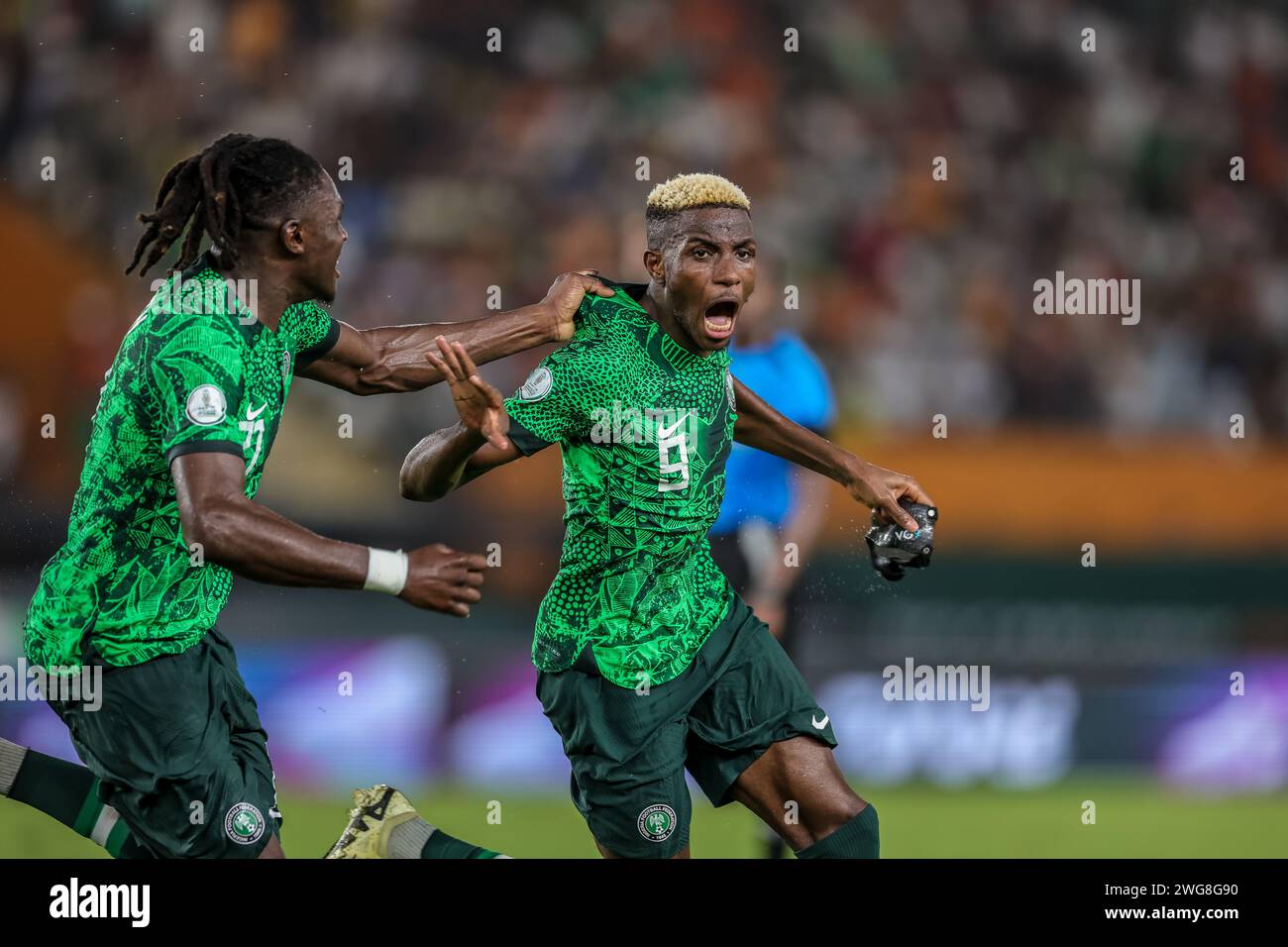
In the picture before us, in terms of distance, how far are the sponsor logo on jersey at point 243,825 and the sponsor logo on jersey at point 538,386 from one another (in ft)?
4.29

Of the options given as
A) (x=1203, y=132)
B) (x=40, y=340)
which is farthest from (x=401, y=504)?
(x=1203, y=132)

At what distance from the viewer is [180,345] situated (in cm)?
395

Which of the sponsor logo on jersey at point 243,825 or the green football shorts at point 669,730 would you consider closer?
the sponsor logo on jersey at point 243,825

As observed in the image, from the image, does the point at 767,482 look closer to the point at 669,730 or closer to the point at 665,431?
the point at 665,431

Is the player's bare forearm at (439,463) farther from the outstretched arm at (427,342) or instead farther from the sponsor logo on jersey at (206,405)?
the sponsor logo on jersey at (206,405)

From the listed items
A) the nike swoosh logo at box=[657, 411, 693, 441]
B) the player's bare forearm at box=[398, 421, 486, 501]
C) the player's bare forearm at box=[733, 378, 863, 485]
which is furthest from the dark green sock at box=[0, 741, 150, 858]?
the player's bare forearm at box=[733, 378, 863, 485]

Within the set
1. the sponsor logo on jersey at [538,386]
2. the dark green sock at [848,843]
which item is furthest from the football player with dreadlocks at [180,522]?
the dark green sock at [848,843]

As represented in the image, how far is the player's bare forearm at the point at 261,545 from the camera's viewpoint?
3.64 meters

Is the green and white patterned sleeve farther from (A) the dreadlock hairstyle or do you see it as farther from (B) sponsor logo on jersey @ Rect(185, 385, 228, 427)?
(B) sponsor logo on jersey @ Rect(185, 385, 228, 427)

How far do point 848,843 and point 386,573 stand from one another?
160cm

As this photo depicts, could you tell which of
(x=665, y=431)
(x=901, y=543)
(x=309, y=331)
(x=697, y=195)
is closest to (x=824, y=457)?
(x=901, y=543)

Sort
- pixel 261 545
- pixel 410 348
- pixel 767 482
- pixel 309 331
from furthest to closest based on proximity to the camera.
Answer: pixel 767 482 < pixel 410 348 < pixel 309 331 < pixel 261 545

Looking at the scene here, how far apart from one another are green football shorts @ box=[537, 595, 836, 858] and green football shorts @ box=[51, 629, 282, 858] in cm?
88

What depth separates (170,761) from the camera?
13.7ft
